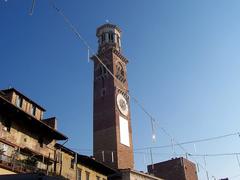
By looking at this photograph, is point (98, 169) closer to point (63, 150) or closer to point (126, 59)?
point (63, 150)

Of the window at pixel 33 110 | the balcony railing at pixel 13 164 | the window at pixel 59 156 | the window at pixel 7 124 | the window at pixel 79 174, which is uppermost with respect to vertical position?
the window at pixel 33 110

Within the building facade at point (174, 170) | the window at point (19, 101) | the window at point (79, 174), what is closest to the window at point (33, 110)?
the window at point (19, 101)

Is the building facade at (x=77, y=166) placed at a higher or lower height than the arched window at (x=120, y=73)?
lower

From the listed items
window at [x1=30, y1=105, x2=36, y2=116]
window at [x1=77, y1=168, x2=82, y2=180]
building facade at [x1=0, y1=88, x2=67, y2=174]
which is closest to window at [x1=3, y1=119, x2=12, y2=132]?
building facade at [x1=0, y1=88, x2=67, y2=174]

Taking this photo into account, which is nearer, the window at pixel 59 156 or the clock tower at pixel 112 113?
the window at pixel 59 156

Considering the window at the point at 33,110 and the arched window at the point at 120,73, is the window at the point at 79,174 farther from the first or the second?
the arched window at the point at 120,73

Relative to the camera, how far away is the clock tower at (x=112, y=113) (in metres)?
49.8

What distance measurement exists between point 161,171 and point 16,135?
40.8 meters

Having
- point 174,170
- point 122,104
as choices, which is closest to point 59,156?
point 122,104

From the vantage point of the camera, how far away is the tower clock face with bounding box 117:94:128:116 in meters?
54.8

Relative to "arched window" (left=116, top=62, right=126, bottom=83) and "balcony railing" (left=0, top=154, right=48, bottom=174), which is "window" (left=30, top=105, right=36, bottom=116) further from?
"arched window" (left=116, top=62, right=126, bottom=83)

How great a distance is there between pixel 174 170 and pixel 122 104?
50.7 feet

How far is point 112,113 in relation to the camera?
52.9m

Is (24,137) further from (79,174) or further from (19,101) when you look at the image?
(79,174)
